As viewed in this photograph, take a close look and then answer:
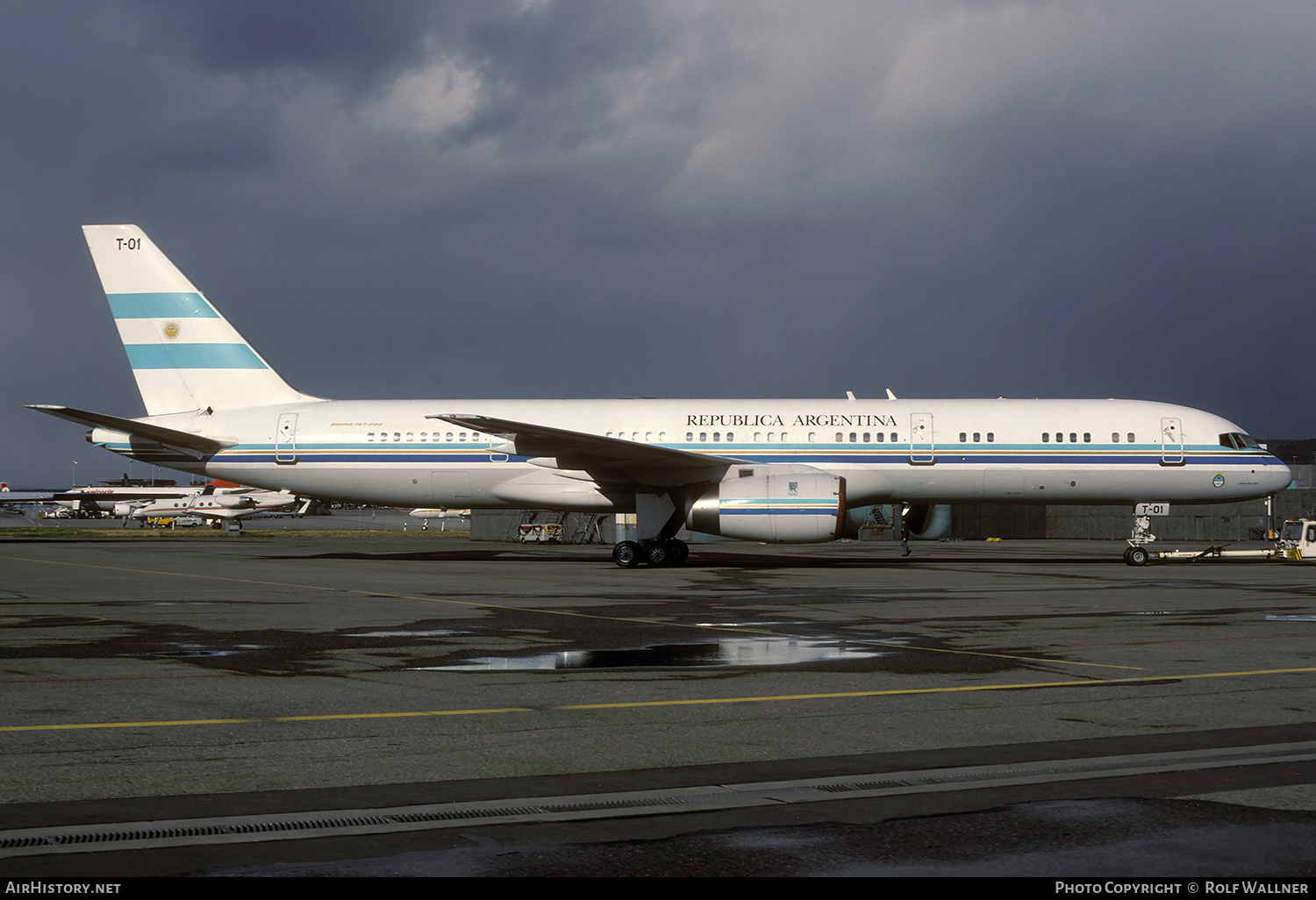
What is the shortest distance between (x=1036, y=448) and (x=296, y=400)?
19614 mm

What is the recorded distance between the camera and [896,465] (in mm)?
29828

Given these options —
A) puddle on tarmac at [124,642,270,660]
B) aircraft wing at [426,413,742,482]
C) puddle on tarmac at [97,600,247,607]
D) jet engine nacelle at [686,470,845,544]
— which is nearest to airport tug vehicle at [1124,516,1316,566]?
jet engine nacelle at [686,470,845,544]

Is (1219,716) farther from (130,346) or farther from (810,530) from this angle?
(130,346)

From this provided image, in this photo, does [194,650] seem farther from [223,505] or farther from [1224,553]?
[223,505]

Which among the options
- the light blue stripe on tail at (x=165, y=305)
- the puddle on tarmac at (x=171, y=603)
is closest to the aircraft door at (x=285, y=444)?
the light blue stripe on tail at (x=165, y=305)

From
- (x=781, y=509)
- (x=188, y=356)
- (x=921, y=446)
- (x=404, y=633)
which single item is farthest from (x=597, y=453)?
(x=404, y=633)

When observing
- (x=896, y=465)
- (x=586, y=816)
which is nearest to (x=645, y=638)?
(x=586, y=816)

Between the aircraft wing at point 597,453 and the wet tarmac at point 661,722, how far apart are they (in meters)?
9.01

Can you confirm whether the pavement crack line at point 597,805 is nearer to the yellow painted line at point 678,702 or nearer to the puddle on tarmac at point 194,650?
the yellow painted line at point 678,702

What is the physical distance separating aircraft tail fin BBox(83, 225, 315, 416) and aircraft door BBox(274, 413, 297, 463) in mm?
1956

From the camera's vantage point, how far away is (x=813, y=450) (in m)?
30.0

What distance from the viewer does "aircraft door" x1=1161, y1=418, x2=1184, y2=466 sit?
98.6ft

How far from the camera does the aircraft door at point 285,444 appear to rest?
31.3m

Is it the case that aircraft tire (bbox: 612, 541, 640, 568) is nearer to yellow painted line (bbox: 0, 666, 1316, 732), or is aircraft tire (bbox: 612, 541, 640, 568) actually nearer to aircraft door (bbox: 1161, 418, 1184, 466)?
aircraft door (bbox: 1161, 418, 1184, 466)
